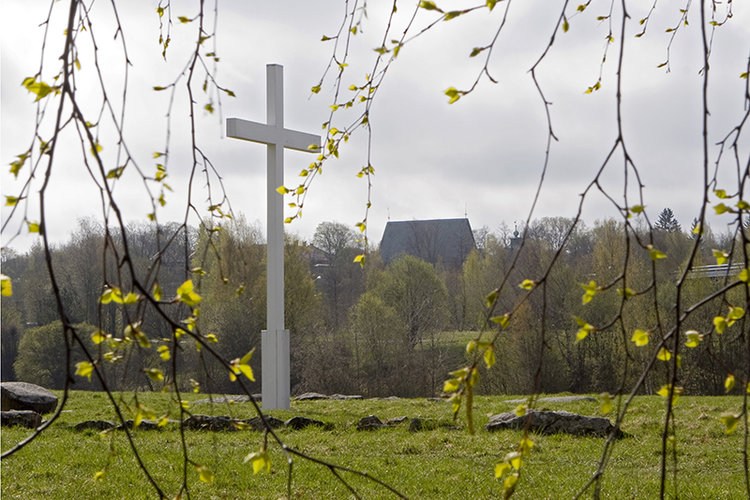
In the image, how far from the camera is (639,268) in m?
21.2

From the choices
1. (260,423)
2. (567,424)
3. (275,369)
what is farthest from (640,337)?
(275,369)

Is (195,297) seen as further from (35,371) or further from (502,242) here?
(502,242)

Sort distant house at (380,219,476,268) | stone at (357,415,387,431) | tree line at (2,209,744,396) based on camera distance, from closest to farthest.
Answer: stone at (357,415,387,431), tree line at (2,209,744,396), distant house at (380,219,476,268)

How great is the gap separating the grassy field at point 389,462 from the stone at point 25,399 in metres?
0.94

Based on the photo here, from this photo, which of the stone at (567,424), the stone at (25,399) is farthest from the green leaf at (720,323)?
the stone at (25,399)

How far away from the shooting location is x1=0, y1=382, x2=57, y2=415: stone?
8.12 meters

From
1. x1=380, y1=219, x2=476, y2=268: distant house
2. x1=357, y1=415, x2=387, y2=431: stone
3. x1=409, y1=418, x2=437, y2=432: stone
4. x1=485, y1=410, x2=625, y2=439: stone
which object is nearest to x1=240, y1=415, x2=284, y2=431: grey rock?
x1=357, y1=415, x2=387, y2=431: stone

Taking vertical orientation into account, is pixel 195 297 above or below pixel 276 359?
above

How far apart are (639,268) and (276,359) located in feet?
51.3

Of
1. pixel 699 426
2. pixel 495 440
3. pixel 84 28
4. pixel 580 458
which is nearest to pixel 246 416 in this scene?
pixel 495 440

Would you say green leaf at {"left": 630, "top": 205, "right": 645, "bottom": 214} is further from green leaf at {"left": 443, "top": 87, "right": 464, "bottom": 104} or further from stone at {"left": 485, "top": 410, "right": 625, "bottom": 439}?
stone at {"left": 485, "top": 410, "right": 625, "bottom": 439}

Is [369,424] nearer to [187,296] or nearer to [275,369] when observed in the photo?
[275,369]

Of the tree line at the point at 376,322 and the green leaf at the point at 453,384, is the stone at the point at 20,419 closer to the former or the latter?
the green leaf at the point at 453,384

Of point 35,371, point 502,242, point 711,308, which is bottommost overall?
point 35,371
